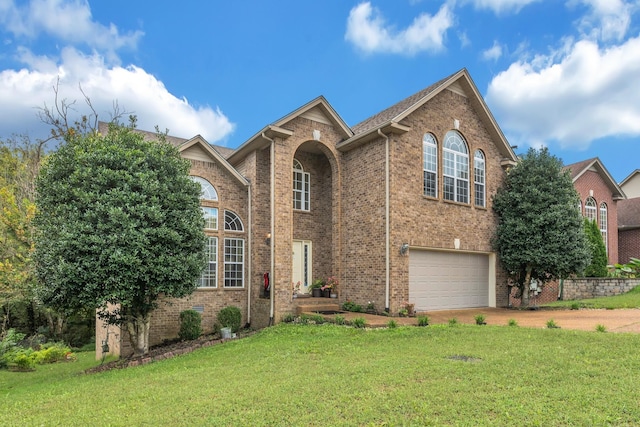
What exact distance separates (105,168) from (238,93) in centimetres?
733

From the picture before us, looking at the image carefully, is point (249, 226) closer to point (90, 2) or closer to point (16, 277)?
point (90, 2)

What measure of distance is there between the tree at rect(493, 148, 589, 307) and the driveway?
181 centimetres

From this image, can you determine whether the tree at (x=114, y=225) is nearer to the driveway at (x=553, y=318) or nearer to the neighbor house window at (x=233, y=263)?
the neighbor house window at (x=233, y=263)

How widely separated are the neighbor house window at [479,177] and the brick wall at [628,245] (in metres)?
16.6

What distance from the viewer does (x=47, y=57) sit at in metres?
Answer: 19.8

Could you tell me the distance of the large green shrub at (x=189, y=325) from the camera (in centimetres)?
1337

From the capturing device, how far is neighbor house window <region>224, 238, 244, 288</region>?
587 inches

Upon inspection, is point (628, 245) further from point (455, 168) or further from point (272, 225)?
point (272, 225)

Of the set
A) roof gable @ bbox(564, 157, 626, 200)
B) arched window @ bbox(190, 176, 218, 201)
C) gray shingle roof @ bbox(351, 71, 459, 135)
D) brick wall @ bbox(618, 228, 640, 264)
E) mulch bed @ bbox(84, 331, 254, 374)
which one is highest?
gray shingle roof @ bbox(351, 71, 459, 135)

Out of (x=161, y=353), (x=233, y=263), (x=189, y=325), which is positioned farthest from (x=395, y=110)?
(x=161, y=353)

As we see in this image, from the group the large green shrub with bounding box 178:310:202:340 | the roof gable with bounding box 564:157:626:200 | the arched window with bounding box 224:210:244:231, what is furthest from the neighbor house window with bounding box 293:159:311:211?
the roof gable with bounding box 564:157:626:200

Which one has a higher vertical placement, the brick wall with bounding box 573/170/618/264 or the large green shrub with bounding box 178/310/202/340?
the brick wall with bounding box 573/170/618/264

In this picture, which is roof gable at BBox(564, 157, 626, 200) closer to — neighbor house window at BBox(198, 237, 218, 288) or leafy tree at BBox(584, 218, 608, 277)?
leafy tree at BBox(584, 218, 608, 277)

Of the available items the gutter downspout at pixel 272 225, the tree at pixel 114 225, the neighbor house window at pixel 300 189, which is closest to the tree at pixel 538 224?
the neighbor house window at pixel 300 189
